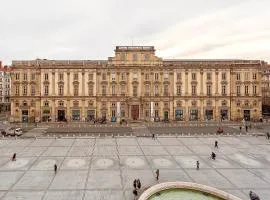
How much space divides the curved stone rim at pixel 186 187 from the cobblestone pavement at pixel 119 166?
5.10 ft

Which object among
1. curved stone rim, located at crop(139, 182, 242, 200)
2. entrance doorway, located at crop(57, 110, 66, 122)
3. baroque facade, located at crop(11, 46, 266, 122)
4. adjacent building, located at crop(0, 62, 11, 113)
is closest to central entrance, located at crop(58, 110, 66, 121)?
entrance doorway, located at crop(57, 110, 66, 122)

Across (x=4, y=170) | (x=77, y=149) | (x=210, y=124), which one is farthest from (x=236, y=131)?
(x=4, y=170)

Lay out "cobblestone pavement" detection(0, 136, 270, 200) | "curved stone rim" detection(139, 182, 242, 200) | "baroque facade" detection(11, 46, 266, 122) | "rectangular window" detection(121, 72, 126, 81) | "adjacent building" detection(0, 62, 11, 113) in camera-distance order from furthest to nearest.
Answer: "adjacent building" detection(0, 62, 11, 113)
"rectangular window" detection(121, 72, 126, 81)
"baroque facade" detection(11, 46, 266, 122)
"cobblestone pavement" detection(0, 136, 270, 200)
"curved stone rim" detection(139, 182, 242, 200)

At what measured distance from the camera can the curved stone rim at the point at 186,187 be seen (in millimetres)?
28119

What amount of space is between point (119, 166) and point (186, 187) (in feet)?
35.4

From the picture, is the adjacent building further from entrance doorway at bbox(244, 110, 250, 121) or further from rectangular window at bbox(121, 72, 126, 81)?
entrance doorway at bbox(244, 110, 250, 121)

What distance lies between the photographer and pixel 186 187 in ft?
102

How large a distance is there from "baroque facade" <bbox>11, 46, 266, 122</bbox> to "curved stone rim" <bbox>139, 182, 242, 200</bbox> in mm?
55482

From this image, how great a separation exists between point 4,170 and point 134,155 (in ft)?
56.8

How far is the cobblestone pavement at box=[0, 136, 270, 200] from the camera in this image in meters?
30.6

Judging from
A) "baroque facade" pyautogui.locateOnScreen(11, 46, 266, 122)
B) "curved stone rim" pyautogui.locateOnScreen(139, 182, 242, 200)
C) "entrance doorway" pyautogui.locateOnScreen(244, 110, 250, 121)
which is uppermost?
"baroque facade" pyautogui.locateOnScreen(11, 46, 266, 122)

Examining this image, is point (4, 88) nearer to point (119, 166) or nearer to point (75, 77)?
point (75, 77)

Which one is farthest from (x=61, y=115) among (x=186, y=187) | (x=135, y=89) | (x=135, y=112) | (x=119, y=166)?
(x=186, y=187)

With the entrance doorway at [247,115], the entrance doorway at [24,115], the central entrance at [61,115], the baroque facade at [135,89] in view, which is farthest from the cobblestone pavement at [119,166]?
the entrance doorway at [247,115]
